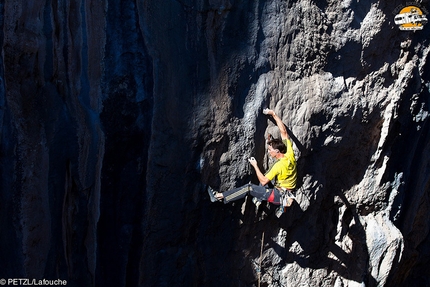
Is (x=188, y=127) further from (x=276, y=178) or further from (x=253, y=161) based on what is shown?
(x=276, y=178)

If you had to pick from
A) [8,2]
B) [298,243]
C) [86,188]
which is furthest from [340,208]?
[8,2]

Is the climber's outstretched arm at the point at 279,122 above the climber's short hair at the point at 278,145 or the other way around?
above

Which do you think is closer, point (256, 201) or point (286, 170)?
point (286, 170)

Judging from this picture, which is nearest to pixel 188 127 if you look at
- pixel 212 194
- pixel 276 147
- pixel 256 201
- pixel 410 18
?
pixel 212 194

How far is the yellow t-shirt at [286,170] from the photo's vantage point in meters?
2.89

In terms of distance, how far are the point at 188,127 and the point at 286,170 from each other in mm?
667

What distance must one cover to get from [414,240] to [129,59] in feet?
9.23

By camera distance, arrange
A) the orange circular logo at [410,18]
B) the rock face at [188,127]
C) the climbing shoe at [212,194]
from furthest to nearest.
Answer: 1. the orange circular logo at [410,18]
2. the climbing shoe at [212,194]
3. the rock face at [188,127]

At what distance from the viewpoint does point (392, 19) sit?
10.1ft

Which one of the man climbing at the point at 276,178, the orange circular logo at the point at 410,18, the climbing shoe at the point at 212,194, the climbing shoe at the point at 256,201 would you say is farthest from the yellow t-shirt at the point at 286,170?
the orange circular logo at the point at 410,18

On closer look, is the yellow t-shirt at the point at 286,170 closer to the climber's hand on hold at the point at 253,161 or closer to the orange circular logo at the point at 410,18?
the climber's hand on hold at the point at 253,161

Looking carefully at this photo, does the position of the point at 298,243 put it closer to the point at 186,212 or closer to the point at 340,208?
the point at 340,208

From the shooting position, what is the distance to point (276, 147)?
293cm

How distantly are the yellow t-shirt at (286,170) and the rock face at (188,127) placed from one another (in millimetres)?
173
